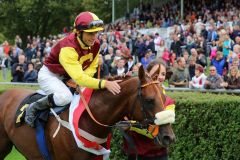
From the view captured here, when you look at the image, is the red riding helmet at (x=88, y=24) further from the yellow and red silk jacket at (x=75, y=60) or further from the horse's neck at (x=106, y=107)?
the horse's neck at (x=106, y=107)

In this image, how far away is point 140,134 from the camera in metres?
5.03

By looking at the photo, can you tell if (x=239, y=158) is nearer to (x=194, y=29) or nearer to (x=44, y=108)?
(x=44, y=108)

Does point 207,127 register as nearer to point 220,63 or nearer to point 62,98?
point 62,98

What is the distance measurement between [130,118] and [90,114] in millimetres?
417

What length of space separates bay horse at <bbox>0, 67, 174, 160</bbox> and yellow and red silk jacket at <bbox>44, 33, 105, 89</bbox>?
25 centimetres

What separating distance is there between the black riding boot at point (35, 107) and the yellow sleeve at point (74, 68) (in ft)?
1.80

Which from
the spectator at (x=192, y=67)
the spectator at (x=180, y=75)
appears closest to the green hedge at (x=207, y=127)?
the spectator at (x=180, y=75)

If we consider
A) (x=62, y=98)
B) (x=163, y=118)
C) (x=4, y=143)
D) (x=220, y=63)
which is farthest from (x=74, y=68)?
(x=220, y=63)

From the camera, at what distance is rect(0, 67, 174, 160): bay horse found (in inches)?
181

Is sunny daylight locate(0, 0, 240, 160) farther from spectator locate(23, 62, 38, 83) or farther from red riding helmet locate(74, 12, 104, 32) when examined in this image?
spectator locate(23, 62, 38, 83)

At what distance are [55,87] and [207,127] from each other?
2.73 meters

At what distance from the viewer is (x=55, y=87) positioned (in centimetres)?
536

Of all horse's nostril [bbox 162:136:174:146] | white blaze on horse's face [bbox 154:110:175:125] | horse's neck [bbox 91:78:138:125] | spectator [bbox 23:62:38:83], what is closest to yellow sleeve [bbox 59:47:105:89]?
horse's neck [bbox 91:78:138:125]

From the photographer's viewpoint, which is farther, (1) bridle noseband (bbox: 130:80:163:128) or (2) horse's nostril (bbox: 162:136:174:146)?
(1) bridle noseband (bbox: 130:80:163:128)
